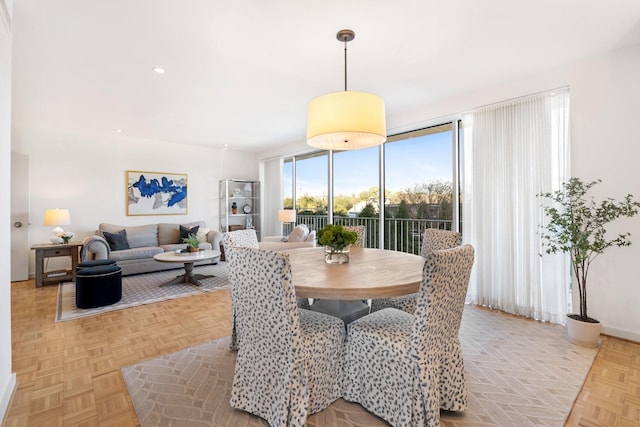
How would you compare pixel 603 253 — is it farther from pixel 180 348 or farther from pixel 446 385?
pixel 180 348

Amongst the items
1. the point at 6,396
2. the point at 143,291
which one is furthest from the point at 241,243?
the point at 143,291

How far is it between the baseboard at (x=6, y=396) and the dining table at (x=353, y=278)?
1.76 metres

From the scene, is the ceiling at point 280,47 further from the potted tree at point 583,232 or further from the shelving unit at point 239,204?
the shelving unit at point 239,204

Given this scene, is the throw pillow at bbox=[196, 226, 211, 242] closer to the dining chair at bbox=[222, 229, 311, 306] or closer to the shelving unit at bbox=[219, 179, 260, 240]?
the shelving unit at bbox=[219, 179, 260, 240]

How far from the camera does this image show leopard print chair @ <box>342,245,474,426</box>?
4.86 ft

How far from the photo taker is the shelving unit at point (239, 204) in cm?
712

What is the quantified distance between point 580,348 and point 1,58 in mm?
4601

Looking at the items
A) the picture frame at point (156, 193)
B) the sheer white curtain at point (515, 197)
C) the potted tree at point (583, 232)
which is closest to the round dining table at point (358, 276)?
the potted tree at point (583, 232)

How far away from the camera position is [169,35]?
2.41 m

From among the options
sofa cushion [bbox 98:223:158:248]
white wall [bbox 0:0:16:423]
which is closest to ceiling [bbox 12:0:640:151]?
white wall [bbox 0:0:16:423]

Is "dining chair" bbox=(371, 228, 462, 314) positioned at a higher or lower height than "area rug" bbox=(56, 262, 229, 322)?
higher

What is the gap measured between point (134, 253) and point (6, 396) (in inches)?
139

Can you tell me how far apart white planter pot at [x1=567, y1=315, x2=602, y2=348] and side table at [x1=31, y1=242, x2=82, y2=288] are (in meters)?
6.36

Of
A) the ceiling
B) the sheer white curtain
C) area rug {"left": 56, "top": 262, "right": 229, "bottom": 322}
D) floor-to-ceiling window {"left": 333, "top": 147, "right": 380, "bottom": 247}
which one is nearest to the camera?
the ceiling
